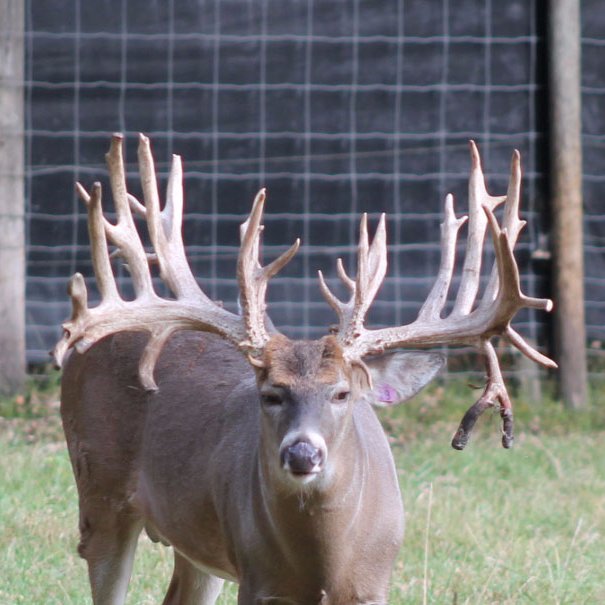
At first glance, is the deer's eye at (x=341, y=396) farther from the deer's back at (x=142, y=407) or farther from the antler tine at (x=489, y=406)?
the deer's back at (x=142, y=407)

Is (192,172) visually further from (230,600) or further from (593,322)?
(230,600)

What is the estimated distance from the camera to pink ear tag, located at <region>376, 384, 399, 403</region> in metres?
4.39

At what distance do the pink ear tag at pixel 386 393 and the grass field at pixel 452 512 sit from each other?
74cm

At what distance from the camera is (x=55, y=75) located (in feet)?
28.6

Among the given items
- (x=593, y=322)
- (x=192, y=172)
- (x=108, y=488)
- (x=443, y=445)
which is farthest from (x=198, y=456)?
(x=593, y=322)

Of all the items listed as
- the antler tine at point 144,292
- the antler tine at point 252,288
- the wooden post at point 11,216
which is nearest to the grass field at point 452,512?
the wooden post at point 11,216

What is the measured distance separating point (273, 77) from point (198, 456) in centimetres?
458

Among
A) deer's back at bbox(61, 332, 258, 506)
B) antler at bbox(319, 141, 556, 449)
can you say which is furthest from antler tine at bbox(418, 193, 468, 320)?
deer's back at bbox(61, 332, 258, 506)

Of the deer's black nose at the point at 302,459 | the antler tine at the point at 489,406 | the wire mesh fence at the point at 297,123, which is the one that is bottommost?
the deer's black nose at the point at 302,459

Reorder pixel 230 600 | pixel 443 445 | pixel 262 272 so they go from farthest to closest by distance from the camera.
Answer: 1. pixel 443 445
2. pixel 230 600
3. pixel 262 272

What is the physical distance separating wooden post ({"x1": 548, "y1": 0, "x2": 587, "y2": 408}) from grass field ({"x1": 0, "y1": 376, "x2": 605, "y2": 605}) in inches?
11.3

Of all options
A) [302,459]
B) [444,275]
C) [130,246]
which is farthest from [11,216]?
[302,459]

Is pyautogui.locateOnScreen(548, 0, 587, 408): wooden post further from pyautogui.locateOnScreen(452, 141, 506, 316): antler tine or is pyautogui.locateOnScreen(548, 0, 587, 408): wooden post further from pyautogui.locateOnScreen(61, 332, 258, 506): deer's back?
pyautogui.locateOnScreen(452, 141, 506, 316): antler tine

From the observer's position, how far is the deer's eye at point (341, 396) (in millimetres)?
4027
